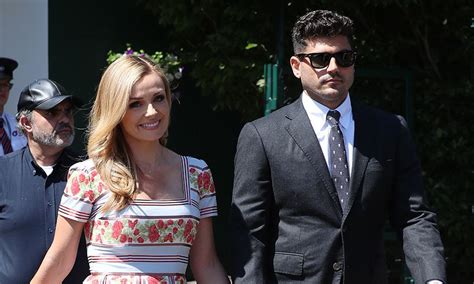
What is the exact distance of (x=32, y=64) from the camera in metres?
7.73

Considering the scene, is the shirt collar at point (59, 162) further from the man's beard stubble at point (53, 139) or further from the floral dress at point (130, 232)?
the floral dress at point (130, 232)

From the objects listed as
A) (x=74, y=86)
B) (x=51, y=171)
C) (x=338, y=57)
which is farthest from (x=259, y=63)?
(x=338, y=57)

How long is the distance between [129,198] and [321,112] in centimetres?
87

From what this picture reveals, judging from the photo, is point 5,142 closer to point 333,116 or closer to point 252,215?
point 252,215

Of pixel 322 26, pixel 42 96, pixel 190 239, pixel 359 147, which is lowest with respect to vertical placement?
pixel 190 239

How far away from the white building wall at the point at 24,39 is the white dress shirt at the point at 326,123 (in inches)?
183

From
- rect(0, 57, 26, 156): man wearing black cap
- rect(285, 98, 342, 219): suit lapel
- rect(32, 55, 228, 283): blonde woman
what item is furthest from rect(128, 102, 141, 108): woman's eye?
rect(0, 57, 26, 156): man wearing black cap

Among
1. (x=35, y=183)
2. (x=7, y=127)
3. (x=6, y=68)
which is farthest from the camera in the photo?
(x=6, y=68)

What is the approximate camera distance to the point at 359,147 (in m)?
3.49

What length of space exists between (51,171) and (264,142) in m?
1.19

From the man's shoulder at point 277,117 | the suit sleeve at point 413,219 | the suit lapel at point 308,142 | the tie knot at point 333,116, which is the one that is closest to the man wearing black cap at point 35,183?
the man's shoulder at point 277,117

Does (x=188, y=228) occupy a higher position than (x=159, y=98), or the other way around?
(x=159, y=98)

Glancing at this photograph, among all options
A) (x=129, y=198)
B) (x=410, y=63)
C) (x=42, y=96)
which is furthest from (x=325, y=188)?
(x=410, y=63)

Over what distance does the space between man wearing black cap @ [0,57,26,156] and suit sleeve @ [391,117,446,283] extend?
2658mm
